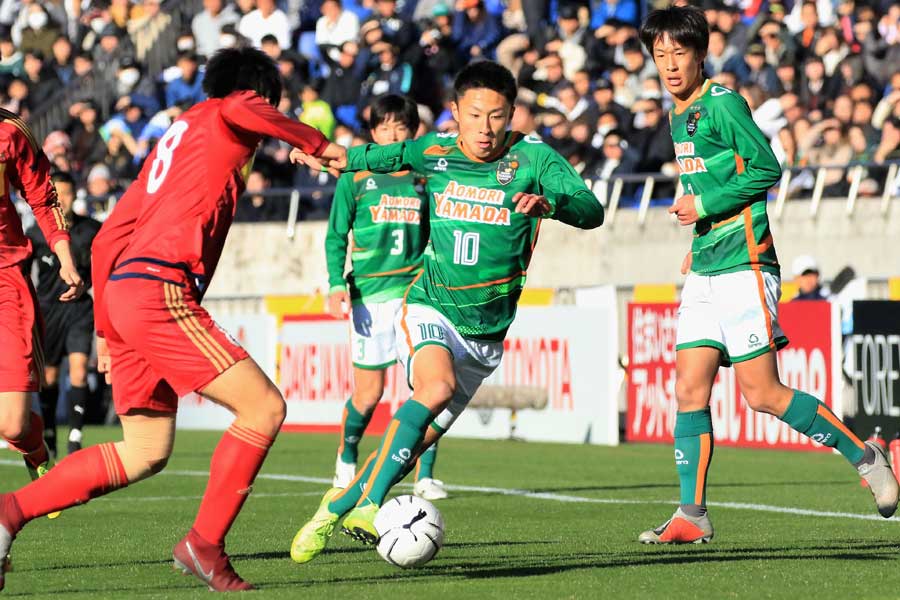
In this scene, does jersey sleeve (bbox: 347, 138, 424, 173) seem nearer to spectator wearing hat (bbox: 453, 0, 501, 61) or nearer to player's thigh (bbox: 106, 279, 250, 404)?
player's thigh (bbox: 106, 279, 250, 404)

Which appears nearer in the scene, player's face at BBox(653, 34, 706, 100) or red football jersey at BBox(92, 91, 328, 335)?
red football jersey at BBox(92, 91, 328, 335)

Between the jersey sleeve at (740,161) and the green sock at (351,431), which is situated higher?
the jersey sleeve at (740,161)

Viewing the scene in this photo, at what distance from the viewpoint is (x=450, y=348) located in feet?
26.7

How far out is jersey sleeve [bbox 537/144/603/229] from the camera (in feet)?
25.5

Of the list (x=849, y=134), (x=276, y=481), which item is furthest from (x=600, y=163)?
(x=276, y=481)

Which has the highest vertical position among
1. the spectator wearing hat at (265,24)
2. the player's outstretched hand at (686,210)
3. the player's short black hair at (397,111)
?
the spectator wearing hat at (265,24)

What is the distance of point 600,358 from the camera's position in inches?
Result: 701

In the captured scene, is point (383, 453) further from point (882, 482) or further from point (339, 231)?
point (339, 231)

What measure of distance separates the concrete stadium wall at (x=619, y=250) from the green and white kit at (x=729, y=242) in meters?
10.9

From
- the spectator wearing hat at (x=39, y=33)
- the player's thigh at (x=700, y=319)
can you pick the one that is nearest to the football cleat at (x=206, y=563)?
the player's thigh at (x=700, y=319)

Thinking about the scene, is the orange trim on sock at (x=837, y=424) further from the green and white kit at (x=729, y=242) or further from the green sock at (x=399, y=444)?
the green sock at (x=399, y=444)

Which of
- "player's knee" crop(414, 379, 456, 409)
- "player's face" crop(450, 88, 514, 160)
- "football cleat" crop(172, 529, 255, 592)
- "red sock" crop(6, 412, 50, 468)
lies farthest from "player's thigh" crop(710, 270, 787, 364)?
"red sock" crop(6, 412, 50, 468)

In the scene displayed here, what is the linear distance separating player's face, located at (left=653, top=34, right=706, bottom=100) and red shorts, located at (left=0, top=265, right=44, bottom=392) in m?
3.33

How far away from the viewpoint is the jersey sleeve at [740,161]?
320 inches
